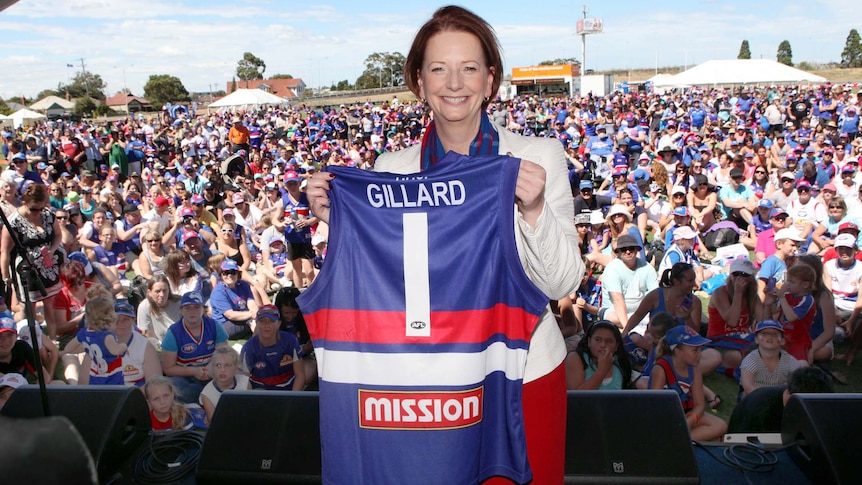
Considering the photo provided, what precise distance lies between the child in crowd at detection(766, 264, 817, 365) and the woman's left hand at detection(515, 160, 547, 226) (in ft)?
17.4

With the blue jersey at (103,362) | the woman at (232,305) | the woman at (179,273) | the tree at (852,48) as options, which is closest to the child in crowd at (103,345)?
the blue jersey at (103,362)

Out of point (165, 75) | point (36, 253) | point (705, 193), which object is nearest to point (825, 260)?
point (705, 193)

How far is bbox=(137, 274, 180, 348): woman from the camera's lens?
6.85 meters

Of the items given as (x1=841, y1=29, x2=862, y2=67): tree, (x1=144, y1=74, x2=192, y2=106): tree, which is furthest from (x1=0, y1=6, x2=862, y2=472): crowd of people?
(x1=841, y1=29, x2=862, y2=67): tree

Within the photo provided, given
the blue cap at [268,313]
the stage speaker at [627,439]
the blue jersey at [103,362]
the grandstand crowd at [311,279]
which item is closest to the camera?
the stage speaker at [627,439]

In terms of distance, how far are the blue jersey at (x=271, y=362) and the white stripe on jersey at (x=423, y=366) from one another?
4211 millimetres

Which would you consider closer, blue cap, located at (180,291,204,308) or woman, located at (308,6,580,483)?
woman, located at (308,6,580,483)

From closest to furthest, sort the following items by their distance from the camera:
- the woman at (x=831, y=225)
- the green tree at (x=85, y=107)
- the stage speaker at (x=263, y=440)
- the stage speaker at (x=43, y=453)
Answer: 1. the stage speaker at (x=43, y=453)
2. the stage speaker at (x=263, y=440)
3. the woman at (x=831, y=225)
4. the green tree at (x=85, y=107)

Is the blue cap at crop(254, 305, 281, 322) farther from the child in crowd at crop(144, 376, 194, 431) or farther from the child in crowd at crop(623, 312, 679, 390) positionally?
the child in crowd at crop(623, 312, 679, 390)

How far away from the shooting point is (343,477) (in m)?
1.74

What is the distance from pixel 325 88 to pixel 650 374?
9838 cm

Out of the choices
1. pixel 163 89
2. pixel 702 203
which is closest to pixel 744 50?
pixel 163 89

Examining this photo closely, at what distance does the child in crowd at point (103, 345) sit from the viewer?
548 cm

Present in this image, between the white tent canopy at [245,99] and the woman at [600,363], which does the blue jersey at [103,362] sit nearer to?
the woman at [600,363]
